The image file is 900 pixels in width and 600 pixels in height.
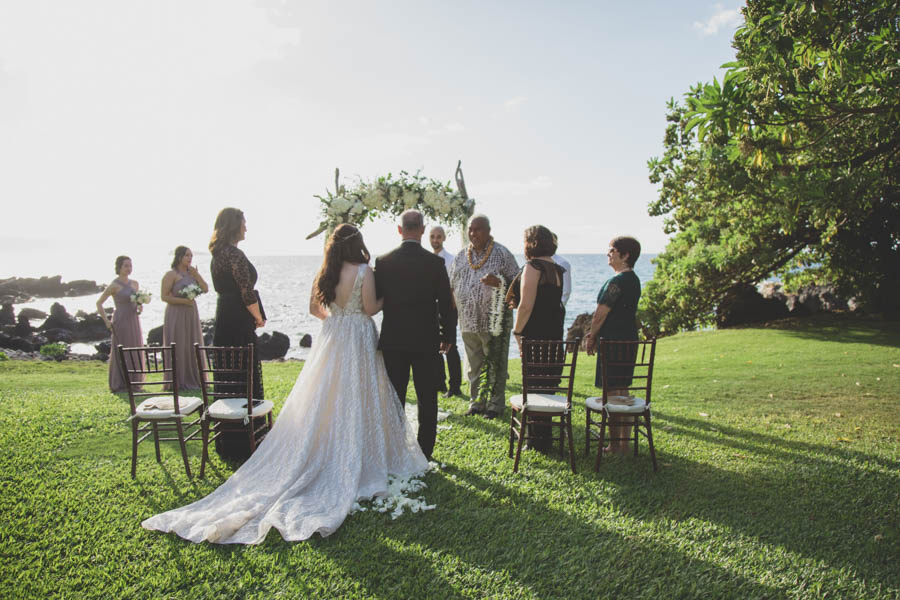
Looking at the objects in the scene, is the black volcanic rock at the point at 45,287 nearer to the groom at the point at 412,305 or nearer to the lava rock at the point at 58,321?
the lava rock at the point at 58,321

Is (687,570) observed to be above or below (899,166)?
below

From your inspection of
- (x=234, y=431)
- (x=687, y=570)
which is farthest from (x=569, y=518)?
(x=234, y=431)

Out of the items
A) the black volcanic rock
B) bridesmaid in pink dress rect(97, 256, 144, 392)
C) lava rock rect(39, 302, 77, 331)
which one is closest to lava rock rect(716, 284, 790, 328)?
bridesmaid in pink dress rect(97, 256, 144, 392)

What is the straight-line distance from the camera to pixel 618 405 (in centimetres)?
493

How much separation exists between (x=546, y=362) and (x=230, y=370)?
305 centimetres

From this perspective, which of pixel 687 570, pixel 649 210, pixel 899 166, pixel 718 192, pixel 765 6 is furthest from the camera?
pixel 649 210

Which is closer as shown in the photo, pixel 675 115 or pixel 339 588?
pixel 339 588

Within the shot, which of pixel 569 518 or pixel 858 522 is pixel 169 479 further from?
pixel 858 522

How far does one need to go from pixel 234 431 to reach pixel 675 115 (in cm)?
1311

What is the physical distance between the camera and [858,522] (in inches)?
157

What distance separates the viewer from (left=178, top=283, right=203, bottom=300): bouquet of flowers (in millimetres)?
7926

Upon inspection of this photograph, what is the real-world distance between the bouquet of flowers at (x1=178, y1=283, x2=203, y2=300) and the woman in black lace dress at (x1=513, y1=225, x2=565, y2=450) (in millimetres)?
5420

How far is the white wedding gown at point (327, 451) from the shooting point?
12.7 feet

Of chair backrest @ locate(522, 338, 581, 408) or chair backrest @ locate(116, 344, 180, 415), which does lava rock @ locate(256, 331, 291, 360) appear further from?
chair backrest @ locate(522, 338, 581, 408)
